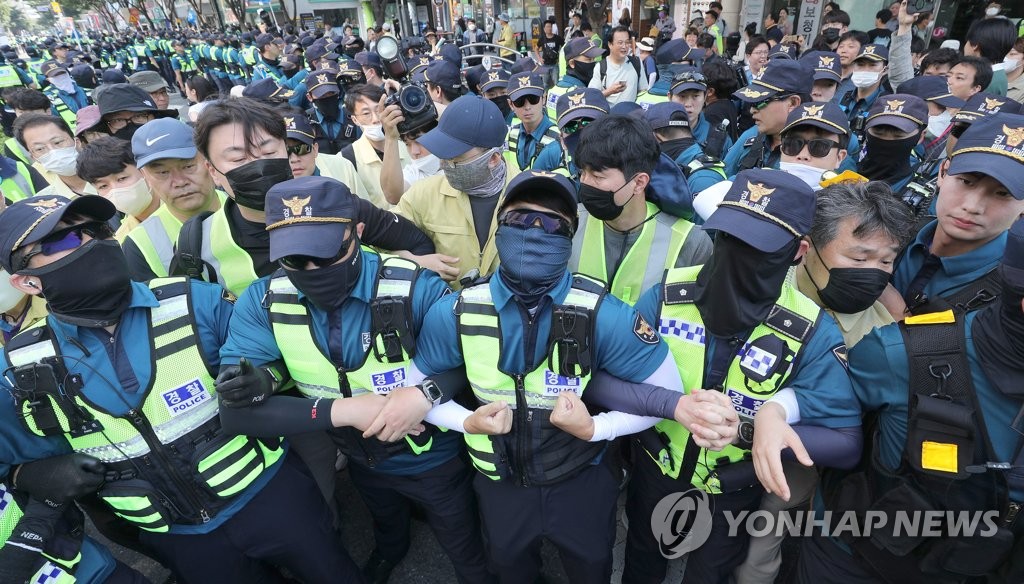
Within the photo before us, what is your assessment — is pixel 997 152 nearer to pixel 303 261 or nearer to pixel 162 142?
pixel 303 261

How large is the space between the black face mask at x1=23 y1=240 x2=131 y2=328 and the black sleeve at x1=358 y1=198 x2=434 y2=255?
3.31ft

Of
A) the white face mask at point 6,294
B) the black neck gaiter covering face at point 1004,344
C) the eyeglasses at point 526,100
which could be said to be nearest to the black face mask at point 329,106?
the eyeglasses at point 526,100

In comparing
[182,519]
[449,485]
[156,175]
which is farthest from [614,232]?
[156,175]

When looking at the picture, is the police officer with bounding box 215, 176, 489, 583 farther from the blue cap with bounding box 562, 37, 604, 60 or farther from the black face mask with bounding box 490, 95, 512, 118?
the blue cap with bounding box 562, 37, 604, 60

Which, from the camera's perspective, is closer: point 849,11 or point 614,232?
point 614,232

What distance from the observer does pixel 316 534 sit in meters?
2.43

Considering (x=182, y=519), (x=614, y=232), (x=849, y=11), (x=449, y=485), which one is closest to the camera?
(x=182, y=519)

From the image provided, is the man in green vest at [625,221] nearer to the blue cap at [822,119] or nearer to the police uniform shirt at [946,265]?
the police uniform shirt at [946,265]

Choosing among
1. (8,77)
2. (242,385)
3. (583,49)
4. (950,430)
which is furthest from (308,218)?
(8,77)

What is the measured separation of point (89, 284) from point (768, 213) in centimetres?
252

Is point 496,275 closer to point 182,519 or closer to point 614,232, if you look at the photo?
point 614,232

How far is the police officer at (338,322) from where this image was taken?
1.97m

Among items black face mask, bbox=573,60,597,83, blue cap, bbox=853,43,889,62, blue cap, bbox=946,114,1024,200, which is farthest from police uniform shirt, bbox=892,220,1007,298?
black face mask, bbox=573,60,597,83

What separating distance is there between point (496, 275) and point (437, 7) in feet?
95.6
